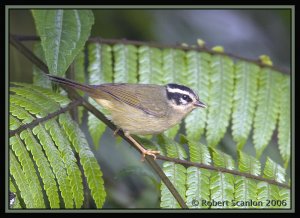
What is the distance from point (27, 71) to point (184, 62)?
3.98 feet

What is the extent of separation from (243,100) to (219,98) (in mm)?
176

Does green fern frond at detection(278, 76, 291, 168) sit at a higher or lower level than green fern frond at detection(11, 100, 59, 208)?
higher

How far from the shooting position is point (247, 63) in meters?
3.76

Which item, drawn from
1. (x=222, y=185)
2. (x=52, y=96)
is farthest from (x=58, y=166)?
(x=222, y=185)

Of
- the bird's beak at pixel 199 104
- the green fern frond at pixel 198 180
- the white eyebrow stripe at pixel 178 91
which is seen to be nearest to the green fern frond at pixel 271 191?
the green fern frond at pixel 198 180

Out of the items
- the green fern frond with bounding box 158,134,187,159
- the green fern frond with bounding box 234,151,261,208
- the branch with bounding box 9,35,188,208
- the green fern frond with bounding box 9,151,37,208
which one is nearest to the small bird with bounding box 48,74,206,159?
the branch with bounding box 9,35,188,208

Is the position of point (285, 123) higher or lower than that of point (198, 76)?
lower

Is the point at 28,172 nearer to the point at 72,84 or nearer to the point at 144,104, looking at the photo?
the point at 72,84

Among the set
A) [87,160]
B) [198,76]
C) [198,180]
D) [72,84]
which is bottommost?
[198,180]

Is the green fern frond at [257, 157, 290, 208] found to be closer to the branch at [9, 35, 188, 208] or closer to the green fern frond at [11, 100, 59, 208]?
the branch at [9, 35, 188, 208]

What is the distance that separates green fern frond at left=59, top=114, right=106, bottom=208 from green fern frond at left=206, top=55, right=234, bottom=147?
2.97 feet

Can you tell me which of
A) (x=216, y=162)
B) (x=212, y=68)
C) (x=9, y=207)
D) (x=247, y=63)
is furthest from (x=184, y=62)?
(x=9, y=207)

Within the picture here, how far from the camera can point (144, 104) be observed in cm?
360

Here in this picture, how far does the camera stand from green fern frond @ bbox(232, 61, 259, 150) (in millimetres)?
3553
